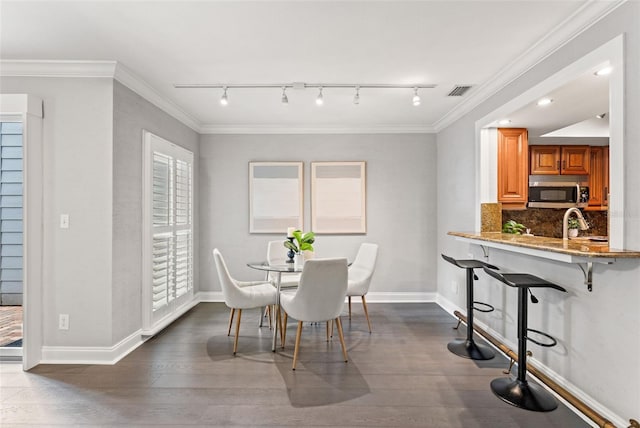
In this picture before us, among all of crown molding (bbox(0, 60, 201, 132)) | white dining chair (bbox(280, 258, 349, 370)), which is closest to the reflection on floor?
crown molding (bbox(0, 60, 201, 132))

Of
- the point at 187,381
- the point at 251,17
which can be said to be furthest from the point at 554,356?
the point at 251,17

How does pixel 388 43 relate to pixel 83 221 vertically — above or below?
above

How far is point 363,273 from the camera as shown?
3.95 metres

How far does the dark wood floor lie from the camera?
210cm

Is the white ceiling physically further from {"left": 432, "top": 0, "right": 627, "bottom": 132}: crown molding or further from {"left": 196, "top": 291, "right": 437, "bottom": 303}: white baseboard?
{"left": 196, "top": 291, "right": 437, "bottom": 303}: white baseboard

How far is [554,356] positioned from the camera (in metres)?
2.46

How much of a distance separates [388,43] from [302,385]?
2618 mm

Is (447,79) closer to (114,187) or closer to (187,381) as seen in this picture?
(114,187)

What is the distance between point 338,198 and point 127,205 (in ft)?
8.88

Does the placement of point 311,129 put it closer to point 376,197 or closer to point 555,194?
point 376,197

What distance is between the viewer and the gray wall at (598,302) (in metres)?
1.81

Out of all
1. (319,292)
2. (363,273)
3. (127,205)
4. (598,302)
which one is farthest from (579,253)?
(127,205)

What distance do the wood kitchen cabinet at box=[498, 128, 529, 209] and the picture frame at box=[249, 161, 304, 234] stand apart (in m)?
2.54

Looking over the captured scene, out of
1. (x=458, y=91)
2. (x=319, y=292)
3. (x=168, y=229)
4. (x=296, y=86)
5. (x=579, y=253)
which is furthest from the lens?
(x=168, y=229)
